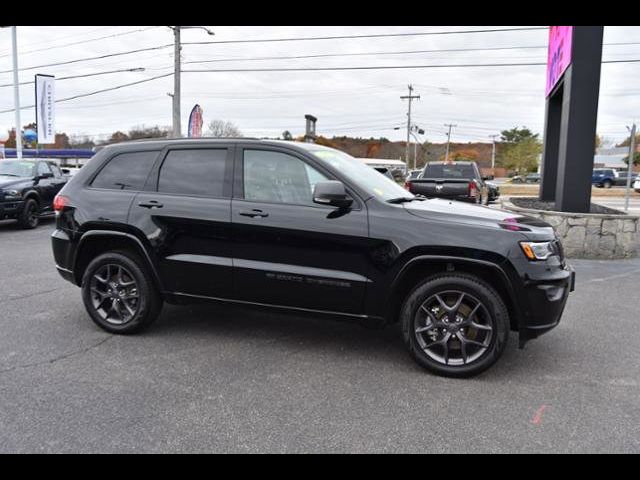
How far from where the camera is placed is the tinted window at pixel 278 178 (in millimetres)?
4227

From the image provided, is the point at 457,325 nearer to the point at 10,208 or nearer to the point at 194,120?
the point at 10,208

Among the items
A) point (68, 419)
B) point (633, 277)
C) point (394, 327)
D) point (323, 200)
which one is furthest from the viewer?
point (633, 277)

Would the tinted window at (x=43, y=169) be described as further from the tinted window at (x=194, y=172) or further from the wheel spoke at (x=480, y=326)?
the wheel spoke at (x=480, y=326)

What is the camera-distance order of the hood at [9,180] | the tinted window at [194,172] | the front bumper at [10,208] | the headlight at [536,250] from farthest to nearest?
the hood at [9,180]
the front bumper at [10,208]
the tinted window at [194,172]
the headlight at [536,250]

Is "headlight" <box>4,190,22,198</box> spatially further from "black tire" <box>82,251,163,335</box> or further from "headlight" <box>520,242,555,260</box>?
"headlight" <box>520,242,555,260</box>

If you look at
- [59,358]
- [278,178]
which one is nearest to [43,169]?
[59,358]

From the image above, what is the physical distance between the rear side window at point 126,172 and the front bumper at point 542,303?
11.1ft

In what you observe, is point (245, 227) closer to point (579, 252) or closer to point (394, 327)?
point (394, 327)

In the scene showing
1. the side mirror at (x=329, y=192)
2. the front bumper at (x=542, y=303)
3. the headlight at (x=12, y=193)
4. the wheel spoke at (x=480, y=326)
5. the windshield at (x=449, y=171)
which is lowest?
the wheel spoke at (x=480, y=326)

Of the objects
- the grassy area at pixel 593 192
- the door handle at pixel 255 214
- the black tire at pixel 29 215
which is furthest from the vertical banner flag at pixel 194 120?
the door handle at pixel 255 214

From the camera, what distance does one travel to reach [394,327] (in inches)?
200

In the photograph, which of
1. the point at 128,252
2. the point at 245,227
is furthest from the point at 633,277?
the point at 128,252
